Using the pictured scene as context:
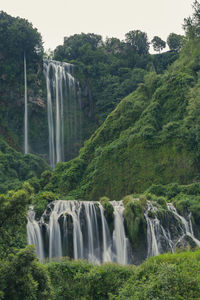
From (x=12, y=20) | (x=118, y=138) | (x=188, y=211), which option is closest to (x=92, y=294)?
(x=188, y=211)

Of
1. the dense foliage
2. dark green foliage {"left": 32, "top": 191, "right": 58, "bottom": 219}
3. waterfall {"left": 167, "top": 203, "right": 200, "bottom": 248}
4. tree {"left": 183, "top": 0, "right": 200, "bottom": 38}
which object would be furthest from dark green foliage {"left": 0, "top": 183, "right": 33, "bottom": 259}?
the dense foliage

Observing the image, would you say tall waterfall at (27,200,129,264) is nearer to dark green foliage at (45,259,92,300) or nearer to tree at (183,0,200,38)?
dark green foliage at (45,259,92,300)


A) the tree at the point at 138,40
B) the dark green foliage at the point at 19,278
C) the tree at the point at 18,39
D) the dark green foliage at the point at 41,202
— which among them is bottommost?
the dark green foliage at the point at 19,278

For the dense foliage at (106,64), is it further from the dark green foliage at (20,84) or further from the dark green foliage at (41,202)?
the dark green foliage at (41,202)

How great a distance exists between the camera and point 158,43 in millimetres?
61219

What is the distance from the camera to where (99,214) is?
69.9 ft

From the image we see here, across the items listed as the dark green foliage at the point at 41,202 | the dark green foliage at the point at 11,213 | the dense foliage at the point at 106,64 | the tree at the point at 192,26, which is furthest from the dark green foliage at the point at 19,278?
the dense foliage at the point at 106,64

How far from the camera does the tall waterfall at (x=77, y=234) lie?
19.4 m

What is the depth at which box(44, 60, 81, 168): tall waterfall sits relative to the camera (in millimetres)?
43344

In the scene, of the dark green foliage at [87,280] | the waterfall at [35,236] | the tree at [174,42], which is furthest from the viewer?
the tree at [174,42]

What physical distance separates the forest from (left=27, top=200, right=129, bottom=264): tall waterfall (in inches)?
2.4

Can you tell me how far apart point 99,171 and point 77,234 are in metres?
10.1

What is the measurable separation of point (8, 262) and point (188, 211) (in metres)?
15.9

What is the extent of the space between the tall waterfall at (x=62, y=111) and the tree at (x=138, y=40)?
14658 mm
